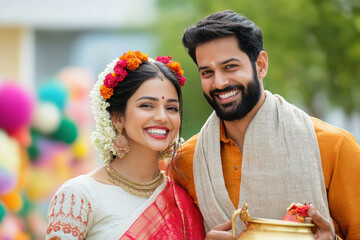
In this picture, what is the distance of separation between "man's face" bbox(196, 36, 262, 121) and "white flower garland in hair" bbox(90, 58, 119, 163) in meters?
0.68

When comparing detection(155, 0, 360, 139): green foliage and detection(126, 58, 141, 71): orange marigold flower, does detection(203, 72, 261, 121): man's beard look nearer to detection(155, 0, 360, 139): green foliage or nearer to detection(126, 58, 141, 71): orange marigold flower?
detection(126, 58, 141, 71): orange marigold flower

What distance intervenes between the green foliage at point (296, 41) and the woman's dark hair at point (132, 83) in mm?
4324

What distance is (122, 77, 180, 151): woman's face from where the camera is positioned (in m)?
3.54

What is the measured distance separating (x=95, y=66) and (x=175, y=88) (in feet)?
38.3

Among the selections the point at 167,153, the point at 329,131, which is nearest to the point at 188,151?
the point at 167,153

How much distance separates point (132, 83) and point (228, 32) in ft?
2.45

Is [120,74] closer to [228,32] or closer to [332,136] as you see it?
[228,32]

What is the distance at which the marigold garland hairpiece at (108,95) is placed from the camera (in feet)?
12.0

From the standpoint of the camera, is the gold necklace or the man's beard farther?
the man's beard

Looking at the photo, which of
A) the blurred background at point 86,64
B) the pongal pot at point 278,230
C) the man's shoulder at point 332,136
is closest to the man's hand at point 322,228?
the pongal pot at point 278,230

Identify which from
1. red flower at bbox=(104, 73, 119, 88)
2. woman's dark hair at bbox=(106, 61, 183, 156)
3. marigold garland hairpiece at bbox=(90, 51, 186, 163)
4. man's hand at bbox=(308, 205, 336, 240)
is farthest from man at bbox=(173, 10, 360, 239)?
red flower at bbox=(104, 73, 119, 88)

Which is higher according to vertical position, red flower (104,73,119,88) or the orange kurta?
red flower (104,73,119,88)

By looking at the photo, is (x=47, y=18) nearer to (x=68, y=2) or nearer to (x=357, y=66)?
(x=68, y=2)

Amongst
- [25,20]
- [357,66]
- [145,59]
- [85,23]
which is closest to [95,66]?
A: [85,23]
